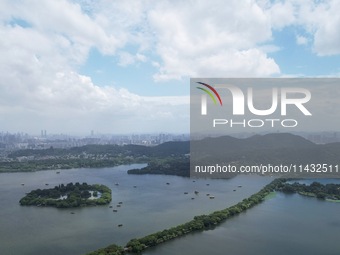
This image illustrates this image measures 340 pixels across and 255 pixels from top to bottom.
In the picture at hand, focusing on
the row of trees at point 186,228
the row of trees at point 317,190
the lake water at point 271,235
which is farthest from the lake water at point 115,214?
the row of trees at point 317,190

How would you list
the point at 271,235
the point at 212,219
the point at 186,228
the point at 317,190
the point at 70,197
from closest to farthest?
the point at 271,235 → the point at 186,228 → the point at 212,219 → the point at 70,197 → the point at 317,190

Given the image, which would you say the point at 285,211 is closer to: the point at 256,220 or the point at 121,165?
the point at 256,220

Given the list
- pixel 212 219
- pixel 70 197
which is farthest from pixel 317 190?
pixel 70 197

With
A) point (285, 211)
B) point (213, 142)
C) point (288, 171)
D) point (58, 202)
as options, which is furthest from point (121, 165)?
point (285, 211)

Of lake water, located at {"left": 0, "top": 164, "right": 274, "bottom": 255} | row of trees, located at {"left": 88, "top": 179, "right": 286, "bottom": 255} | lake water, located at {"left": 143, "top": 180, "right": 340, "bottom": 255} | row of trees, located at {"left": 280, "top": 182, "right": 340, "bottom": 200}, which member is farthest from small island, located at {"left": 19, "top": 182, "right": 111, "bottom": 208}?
row of trees, located at {"left": 280, "top": 182, "right": 340, "bottom": 200}

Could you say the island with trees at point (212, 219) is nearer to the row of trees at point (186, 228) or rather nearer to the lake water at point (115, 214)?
the row of trees at point (186, 228)

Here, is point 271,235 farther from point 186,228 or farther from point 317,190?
point 317,190
